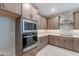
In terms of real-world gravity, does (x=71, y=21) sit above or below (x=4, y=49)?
above

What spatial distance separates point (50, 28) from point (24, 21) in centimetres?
470

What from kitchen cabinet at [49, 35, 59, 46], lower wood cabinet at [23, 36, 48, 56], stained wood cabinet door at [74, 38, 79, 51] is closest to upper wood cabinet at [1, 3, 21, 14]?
lower wood cabinet at [23, 36, 48, 56]

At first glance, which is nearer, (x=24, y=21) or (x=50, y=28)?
(x=24, y=21)

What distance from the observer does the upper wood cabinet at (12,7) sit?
1844 millimetres

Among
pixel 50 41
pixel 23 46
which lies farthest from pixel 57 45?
pixel 23 46

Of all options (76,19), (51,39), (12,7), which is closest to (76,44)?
(76,19)

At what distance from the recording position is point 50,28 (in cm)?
727

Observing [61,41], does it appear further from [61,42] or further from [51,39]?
[51,39]

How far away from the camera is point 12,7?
6.96 ft

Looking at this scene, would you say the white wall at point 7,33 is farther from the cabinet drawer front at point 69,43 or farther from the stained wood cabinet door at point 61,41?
the stained wood cabinet door at point 61,41

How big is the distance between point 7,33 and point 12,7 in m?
0.71

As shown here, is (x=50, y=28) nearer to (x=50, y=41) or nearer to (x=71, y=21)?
(x=50, y=41)

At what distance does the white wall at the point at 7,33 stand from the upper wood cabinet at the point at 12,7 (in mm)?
344

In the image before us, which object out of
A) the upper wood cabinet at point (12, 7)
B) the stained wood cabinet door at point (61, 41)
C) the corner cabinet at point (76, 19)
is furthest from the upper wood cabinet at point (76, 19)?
the upper wood cabinet at point (12, 7)
